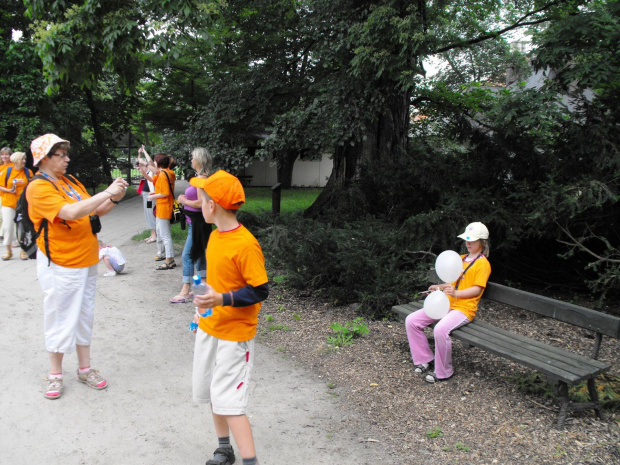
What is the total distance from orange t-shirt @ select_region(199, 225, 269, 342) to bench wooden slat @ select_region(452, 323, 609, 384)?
2.13 metres

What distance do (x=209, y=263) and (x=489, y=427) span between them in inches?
91.2

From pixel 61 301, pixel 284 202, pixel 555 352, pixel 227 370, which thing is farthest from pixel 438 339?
pixel 284 202

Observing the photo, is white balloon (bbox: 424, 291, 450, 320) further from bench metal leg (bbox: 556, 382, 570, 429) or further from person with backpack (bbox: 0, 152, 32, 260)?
person with backpack (bbox: 0, 152, 32, 260)

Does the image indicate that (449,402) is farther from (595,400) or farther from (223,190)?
(223,190)

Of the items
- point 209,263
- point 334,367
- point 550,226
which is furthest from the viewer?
point 550,226

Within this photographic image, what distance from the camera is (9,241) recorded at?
880 centimetres

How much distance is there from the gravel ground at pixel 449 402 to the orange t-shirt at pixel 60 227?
2.15 meters

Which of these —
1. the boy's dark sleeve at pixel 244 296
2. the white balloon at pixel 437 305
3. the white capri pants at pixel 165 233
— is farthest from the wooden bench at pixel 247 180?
the boy's dark sleeve at pixel 244 296

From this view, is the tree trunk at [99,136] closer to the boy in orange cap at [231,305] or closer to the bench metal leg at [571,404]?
the boy in orange cap at [231,305]

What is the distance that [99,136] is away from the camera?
2008cm

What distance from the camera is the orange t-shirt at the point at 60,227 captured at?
3.61 m

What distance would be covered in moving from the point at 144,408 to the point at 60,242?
1380 mm

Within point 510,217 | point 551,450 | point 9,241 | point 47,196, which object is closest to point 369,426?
point 551,450

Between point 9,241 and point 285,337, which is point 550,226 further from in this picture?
point 9,241
